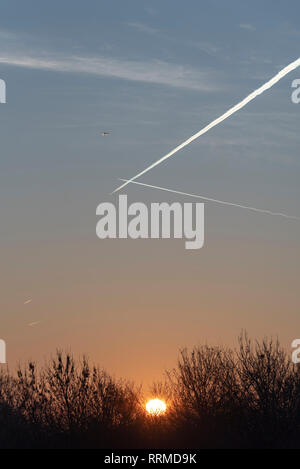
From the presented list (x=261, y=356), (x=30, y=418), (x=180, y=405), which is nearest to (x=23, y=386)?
(x=30, y=418)

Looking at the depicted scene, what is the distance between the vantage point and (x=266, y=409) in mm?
68250

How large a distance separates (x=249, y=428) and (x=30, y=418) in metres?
16.1

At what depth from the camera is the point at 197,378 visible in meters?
74.2

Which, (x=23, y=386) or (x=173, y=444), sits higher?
(x=23, y=386)

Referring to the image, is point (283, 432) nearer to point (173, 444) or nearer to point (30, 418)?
point (173, 444)
